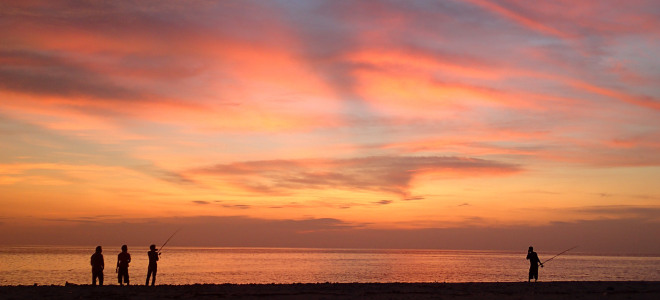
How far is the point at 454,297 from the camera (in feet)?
68.1

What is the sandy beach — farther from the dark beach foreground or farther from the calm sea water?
the calm sea water

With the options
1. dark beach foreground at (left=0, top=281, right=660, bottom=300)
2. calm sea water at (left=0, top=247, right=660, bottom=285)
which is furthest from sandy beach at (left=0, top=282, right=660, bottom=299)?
calm sea water at (left=0, top=247, right=660, bottom=285)

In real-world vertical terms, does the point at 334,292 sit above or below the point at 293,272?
above

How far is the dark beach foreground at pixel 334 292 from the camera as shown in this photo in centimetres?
1944

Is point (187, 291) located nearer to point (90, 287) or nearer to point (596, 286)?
point (90, 287)

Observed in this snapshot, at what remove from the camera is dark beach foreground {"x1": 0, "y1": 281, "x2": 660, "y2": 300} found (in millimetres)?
19438

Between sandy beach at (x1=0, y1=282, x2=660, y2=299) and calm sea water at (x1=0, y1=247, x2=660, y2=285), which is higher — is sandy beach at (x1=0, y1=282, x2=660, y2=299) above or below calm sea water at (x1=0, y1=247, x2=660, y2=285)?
above

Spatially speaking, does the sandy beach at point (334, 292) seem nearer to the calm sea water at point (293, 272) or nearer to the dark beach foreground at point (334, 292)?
the dark beach foreground at point (334, 292)

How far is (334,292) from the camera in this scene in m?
21.9

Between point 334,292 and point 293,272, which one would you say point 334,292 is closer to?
point 334,292

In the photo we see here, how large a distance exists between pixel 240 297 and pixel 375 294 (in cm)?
514

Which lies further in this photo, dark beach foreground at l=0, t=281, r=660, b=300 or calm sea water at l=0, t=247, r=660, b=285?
calm sea water at l=0, t=247, r=660, b=285

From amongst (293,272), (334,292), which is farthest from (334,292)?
(293,272)

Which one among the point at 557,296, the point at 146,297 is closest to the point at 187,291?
the point at 146,297
